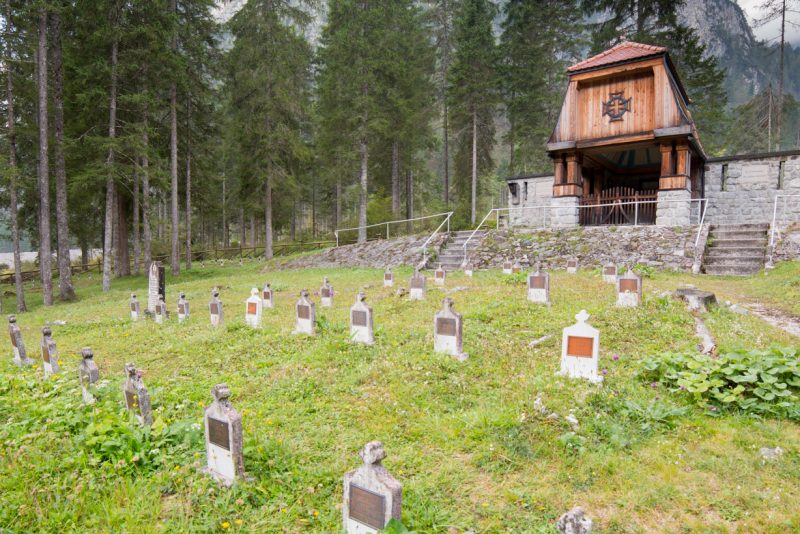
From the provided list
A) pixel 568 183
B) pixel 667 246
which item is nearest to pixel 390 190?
pixel 568 183

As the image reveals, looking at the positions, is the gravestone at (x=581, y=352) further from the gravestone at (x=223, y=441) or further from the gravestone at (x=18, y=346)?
the gravestone at (x=18, y=346)

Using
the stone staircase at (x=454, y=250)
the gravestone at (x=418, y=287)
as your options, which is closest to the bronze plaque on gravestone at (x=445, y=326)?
the gravestone at (x=418, y=287)

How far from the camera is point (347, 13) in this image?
26.0 metres

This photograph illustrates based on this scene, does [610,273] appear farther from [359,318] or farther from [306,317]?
[306,317]

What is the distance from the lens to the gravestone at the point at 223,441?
3549mm

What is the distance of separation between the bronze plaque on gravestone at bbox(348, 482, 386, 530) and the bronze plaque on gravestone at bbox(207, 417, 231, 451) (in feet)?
4.10

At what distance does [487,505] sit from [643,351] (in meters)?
3.93

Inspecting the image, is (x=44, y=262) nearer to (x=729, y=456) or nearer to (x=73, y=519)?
(x=73, y=519)

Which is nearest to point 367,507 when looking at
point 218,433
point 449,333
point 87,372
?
point 218,433

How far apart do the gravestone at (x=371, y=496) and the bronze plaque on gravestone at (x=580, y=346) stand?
324 cm

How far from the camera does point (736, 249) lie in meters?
15.1

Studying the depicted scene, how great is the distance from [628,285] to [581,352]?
4.09m

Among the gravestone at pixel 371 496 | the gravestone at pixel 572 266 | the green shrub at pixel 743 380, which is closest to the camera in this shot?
the gravestone at pixel 371 496

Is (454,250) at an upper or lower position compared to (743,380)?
upper
